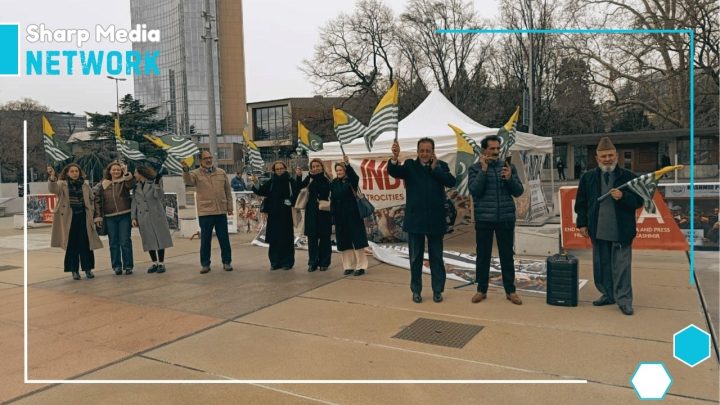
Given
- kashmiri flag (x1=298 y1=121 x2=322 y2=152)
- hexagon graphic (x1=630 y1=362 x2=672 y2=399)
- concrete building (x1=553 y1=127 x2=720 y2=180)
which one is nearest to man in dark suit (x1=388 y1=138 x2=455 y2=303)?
hexagon graphic (x1=630 y1=362 x2=672 y2=399)

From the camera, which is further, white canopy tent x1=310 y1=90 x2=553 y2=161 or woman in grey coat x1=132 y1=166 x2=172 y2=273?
white canopy tent x1=310 y1=90 x2=553 y2=161

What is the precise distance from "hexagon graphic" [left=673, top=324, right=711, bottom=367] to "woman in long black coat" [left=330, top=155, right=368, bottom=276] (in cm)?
429

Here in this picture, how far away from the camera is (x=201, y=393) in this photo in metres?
3.86

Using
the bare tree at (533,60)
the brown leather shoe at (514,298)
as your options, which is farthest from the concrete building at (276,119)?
the brown leather shoe at (514,298)

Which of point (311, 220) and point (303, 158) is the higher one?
point (303, 158)

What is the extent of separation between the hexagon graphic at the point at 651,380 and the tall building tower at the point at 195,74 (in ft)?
239

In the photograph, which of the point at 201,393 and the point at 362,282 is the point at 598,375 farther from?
the point at 362,282

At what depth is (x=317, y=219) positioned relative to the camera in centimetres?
838

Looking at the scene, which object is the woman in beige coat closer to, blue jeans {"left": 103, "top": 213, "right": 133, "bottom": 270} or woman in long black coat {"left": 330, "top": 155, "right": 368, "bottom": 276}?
blue jeans {"left": 103, "top": 213, "right": 133, "bottom": 270}

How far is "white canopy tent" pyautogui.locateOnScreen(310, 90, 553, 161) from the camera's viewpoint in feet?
34.7

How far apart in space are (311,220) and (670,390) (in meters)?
5.61

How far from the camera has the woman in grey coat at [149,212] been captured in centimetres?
848

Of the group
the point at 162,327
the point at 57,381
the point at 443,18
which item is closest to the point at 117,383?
the point at 57,381

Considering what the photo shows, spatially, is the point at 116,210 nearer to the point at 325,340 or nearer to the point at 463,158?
the point at 325,340
